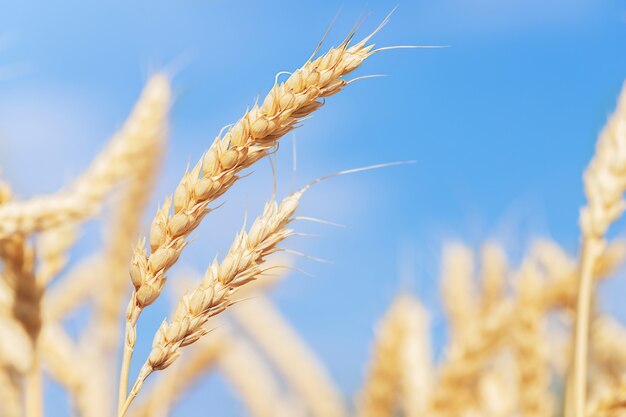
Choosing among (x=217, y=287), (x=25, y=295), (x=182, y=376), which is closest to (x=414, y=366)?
(x=182, y=376)

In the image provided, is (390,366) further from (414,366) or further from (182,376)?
(182,376)

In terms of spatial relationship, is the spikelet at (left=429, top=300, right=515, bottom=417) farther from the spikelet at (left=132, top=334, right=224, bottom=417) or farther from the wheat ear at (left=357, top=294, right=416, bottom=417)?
the spikelet at (left=132, top=334, right=224, bottom=417)

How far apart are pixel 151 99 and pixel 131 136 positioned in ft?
0.70

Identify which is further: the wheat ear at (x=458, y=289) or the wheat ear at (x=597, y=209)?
the wheat ear at (x=458, y=289)

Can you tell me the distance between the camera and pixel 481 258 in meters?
2.96

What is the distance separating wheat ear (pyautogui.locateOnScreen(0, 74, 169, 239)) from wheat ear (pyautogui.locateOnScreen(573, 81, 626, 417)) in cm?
105

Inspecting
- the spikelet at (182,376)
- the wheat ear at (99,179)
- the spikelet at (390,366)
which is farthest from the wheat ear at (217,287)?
the spikelet at (390,366)

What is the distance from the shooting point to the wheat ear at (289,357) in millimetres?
3537

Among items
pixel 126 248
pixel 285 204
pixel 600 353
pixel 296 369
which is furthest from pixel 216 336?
pixel 285 204

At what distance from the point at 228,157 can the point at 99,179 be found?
37.8 inches

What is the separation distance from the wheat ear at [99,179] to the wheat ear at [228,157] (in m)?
0.50

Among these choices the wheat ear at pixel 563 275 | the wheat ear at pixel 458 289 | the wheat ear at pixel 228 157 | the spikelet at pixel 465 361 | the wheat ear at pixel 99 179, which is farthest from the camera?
the wheat ear at pixel 458 289

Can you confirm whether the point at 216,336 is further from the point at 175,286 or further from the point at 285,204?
the point at 285,204

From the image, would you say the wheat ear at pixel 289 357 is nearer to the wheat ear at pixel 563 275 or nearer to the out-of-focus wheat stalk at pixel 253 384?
the out-of-focus wheat stalk at pixel 253 384
